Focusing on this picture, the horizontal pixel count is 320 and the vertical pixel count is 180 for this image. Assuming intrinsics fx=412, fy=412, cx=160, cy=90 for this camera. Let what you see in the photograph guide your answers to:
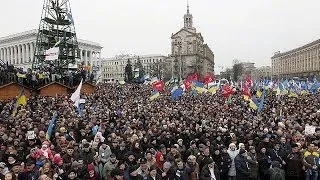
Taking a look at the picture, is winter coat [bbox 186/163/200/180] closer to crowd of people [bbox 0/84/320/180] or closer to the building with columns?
crowd of people [bbox 0/84/320/180]

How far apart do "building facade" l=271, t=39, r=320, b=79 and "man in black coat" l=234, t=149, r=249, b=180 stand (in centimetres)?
10690

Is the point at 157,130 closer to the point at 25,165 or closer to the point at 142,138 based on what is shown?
the point at 142,138

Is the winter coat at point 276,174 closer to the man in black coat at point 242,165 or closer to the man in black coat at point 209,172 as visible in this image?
the man in black coat at point 242,165

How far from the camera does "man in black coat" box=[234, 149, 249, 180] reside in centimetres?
923

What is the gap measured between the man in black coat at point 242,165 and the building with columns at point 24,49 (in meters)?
81.6

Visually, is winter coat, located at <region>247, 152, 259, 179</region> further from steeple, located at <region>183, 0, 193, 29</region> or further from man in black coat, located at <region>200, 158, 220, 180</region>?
steeple, located at <region>183, 0, 193, 29</region>

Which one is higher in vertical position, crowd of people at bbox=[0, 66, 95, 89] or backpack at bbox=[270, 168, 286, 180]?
crowd of people at bbox=[0, 66, 95, 89]

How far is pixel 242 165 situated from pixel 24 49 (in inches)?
3688

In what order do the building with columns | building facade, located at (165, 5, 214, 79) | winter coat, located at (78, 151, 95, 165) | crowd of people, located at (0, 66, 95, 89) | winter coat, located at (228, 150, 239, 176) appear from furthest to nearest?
building facade, located at (165, 5, 214, 79) < the building with columns < crowd of people, located at (0, 66, 95, 89) < winter coat, located at (228, 150, 239, 176) < winter coat, located at (78, 151, 95, 165)

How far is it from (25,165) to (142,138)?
391 centimetres

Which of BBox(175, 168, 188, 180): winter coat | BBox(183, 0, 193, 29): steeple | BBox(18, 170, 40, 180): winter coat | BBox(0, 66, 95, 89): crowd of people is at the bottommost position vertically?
BBox(175, 168, 188, 180): winter coat

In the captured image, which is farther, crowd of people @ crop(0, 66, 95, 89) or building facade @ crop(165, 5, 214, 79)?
building facade @ crop(165, 5, 214, 79)

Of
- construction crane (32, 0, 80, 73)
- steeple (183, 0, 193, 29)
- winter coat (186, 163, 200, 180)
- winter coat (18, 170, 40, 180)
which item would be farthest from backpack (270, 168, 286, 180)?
steeple (183, 0, 193, 29)

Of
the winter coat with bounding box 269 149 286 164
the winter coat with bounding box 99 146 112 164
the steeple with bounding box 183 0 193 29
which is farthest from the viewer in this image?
the steeple with bounding box 183 0 193 29
